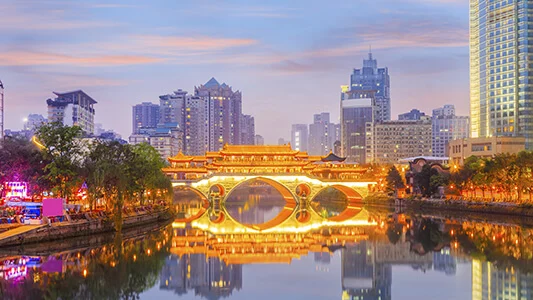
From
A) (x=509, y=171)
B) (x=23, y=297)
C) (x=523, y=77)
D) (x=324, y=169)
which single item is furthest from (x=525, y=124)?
(x=23, y=297)

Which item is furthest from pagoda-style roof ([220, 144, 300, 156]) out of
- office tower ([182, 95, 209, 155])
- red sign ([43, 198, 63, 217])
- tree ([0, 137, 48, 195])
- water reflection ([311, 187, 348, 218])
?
office tower ([182, 95, 209, 155])

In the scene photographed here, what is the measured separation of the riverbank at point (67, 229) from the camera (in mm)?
31656

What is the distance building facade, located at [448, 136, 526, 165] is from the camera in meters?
86.8

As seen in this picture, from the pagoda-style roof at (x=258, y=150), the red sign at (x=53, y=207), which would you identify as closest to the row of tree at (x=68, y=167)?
the red sign at (x=53, y=207)

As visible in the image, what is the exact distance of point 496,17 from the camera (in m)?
90.8

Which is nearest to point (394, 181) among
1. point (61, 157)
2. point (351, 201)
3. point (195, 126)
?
point (351, 201)

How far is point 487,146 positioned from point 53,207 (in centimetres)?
6605

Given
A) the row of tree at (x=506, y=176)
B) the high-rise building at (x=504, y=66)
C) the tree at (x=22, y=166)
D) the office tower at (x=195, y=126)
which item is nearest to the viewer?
the tree at (x=22, y=166)

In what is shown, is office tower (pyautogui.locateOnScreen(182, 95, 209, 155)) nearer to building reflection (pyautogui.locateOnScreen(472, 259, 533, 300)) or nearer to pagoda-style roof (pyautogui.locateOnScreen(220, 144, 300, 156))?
Answer: pagoda-style roof (pyautogui.locateOnScreen(220, 144, 300, 156))

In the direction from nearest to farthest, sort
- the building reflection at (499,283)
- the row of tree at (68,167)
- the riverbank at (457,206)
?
the building reflection at (499,283) → the row of tree at (68,167) → the riverbank at (457,206)

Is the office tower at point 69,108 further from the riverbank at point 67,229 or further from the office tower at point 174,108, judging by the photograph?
the riverbank at point 67,229

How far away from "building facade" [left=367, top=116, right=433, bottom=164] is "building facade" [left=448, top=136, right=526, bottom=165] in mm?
50955

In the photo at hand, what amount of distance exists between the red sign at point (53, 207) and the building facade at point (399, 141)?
376 ft

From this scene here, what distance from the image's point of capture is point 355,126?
545ft
